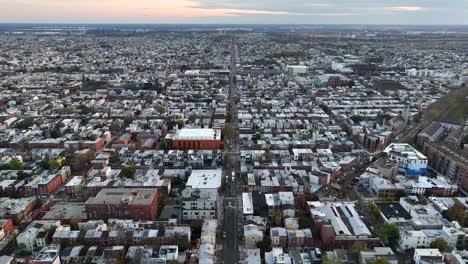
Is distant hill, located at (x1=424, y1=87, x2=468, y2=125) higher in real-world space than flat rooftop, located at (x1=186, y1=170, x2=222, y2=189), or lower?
higher

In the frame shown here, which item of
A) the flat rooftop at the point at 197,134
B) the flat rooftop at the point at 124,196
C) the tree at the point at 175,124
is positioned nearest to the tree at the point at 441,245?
the flat rooftop at the point at 124,196

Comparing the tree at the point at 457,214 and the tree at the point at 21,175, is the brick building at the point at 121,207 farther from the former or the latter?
the tree at the point at 457,214

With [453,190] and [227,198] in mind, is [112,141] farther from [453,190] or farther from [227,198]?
[453,190]

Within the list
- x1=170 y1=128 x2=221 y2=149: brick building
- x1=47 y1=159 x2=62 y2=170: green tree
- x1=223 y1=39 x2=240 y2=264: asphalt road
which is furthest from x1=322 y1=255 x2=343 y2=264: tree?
x1=47 y1=159 x2=62 y2=170: green tree

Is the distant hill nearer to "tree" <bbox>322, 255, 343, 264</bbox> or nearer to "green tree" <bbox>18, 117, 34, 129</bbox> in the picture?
"tree" <bbox>322, 255, 343, 264</bbox>

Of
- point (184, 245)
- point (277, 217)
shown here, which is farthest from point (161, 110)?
point (184, 245)

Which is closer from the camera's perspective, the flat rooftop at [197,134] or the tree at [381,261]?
the tree at [381,261]

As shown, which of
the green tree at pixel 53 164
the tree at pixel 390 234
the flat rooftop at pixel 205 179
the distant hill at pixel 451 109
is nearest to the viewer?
the tree at pixel 390 234

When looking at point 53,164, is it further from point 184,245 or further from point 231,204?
point 184,245

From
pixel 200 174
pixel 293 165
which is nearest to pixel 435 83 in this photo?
pixel 293 165
